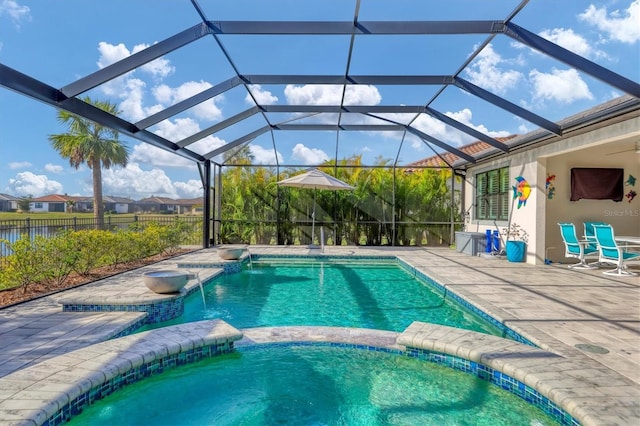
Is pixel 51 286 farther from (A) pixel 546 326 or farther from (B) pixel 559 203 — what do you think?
(B) pixel 559 203

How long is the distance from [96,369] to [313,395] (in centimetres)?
169

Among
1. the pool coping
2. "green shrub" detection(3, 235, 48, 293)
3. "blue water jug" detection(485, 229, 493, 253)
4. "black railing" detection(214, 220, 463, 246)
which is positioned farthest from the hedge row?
"blue water jug" detection(485, 229, 493, 253)

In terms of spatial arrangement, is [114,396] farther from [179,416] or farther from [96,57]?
[96,57]

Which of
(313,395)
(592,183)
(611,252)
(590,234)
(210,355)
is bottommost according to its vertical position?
(313,395)

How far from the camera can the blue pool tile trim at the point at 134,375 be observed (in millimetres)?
2592

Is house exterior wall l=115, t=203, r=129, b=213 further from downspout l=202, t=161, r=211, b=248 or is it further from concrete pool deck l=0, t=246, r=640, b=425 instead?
concrete pool deck l=0, t=246, r=640, b=425

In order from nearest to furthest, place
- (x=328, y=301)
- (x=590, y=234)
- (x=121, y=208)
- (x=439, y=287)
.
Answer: (x=328, y=301) → (x=439, y=287) → (x=590, y=234) → (x=121, y=208)

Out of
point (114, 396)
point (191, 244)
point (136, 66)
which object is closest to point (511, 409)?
point (114, 396)

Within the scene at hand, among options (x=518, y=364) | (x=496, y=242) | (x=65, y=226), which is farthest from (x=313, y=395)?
(x=65, y=226)

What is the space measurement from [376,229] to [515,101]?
695 centimetres

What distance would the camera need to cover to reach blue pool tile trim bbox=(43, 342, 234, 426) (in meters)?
2.59

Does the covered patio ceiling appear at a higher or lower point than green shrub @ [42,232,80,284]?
higher

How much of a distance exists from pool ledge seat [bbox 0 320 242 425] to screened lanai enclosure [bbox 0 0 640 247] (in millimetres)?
3555

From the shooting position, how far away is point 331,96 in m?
9.17
